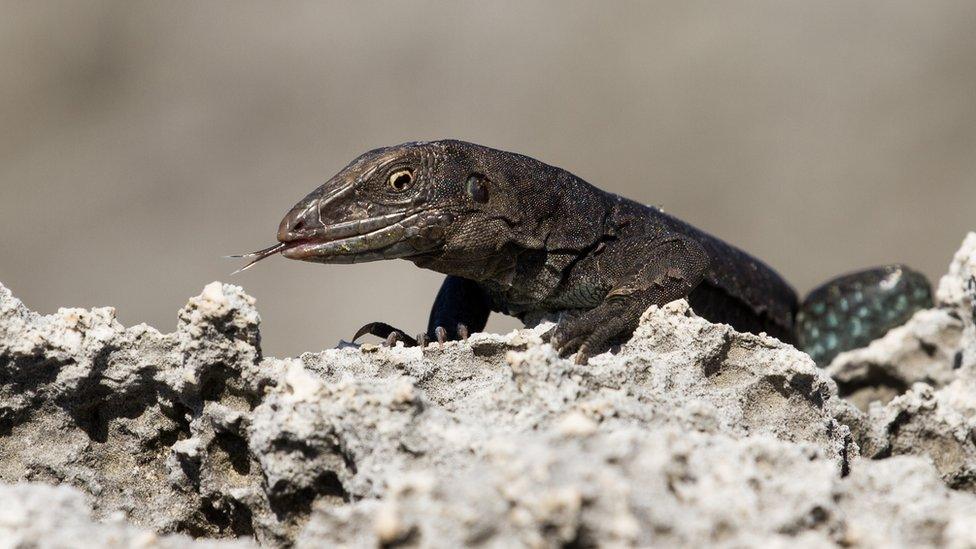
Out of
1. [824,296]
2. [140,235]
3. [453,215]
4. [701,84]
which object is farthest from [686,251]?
[701,84]

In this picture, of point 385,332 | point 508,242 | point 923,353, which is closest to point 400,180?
point 508,242

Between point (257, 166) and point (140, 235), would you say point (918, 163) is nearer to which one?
point (257, 166)

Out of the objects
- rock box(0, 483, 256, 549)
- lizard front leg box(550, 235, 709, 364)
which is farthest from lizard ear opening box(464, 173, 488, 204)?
rock box(0, 483, 256, 549)

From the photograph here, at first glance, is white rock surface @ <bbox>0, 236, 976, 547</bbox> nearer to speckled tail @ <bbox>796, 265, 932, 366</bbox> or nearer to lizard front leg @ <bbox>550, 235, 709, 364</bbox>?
lizard front leg @ <bbox>550, 235, 709, 364</bbox>

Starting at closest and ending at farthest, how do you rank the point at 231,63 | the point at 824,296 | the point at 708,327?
the point at 708,327 → the point at 824,296 → the point at 231,63

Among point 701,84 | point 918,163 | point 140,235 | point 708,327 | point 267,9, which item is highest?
point 267,9

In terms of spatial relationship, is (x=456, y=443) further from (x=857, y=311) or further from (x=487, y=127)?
(x=487, y=127)
